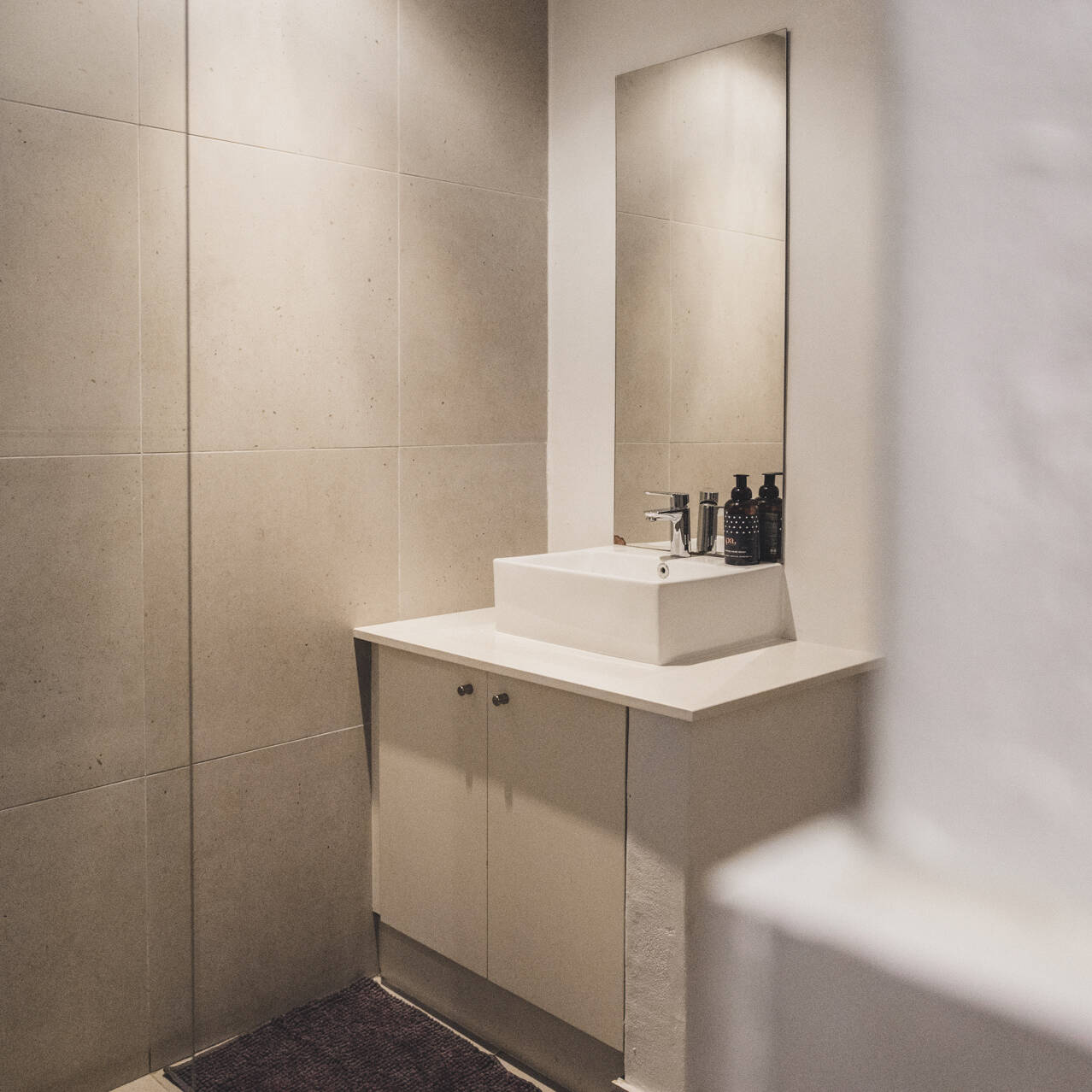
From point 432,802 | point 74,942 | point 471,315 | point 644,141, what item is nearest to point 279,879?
point 432,802

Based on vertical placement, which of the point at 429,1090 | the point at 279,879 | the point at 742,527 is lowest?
the point at 429,1090

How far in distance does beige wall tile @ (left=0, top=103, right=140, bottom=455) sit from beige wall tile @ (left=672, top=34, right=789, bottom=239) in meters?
0.76

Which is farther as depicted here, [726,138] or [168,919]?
[726,138]

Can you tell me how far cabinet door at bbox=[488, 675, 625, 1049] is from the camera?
1.43 meters

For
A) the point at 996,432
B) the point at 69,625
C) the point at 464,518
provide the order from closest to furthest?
the point at 996,432
the point at 69,625
the point at 464,518

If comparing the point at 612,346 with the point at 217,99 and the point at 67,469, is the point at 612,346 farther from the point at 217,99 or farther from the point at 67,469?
the point at 67,469

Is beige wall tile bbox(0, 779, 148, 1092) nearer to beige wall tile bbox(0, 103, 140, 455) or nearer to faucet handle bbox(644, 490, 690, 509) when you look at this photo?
beige wall tile bbox(0, 103, 140, 455)

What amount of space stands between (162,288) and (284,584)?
1.83 feet

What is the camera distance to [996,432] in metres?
0.36

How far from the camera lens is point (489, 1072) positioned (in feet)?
5.20

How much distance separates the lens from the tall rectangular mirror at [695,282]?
1267mm

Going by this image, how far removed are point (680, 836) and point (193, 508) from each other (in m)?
0.87

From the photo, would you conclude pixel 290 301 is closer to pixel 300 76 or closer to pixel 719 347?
pixel 300 76

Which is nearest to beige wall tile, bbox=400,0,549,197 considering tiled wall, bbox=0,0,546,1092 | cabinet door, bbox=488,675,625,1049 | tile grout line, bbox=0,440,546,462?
tiled wall, bbox=0,0,546,1092
